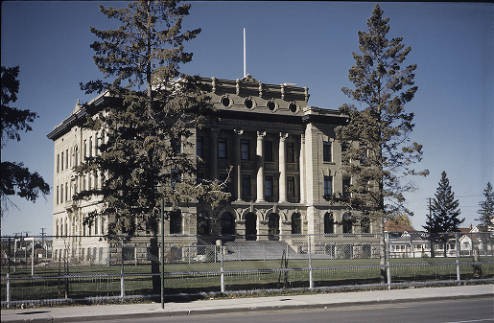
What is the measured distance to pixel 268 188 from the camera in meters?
62.5

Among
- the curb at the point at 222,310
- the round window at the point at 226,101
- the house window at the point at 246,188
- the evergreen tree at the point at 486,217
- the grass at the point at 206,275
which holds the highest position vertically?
the round window at the point at 226,101

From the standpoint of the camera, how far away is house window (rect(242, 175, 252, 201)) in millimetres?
60562

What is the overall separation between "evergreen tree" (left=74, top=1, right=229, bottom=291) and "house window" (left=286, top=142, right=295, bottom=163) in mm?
41895

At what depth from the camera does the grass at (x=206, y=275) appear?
18.3 meters

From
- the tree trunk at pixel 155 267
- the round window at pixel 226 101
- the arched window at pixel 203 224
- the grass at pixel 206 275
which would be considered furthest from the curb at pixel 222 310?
the round window at pixel 226 101

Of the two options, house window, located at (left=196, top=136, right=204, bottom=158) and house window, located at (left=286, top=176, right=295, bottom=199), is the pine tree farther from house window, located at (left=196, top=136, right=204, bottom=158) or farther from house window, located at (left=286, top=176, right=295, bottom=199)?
house window, located at (left=196, top=136, right=204, bottom=158)

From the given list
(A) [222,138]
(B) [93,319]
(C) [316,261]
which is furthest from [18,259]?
(A) [222,138]

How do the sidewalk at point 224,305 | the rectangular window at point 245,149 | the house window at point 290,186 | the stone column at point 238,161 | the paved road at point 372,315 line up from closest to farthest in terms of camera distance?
the paved road at point 372,315, the sidewalk at point 224,305, the stone column at point 238,161, the rectangular window at point 245,149, the house window at point 290,186

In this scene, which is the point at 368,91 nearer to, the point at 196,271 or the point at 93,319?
the point at 196,271

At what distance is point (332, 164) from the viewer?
62.8 meters

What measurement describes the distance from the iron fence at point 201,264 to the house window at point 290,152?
113ft

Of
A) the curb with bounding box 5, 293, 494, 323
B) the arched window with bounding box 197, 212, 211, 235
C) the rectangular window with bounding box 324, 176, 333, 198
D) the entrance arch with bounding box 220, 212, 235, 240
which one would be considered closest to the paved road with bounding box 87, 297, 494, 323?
the curb with bounding box 5, 293, 494, 323

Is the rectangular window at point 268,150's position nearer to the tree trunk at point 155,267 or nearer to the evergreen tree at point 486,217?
the evergreen tree at point 486,217

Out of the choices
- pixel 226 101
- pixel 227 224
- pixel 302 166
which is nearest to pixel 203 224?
pixel 227 224
